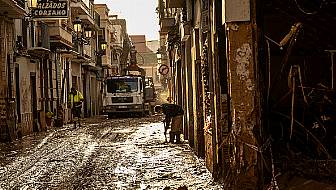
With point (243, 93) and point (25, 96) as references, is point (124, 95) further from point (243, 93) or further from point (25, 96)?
point (243, 93)

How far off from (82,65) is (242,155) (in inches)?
1656

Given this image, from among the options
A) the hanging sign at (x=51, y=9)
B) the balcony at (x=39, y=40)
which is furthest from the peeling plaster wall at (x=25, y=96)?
the hanging sign at (x=51, y=9)

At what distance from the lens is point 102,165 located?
1395 centimetres

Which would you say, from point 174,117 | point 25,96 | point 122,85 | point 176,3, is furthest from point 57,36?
point 174,117

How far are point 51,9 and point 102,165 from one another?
15943mm

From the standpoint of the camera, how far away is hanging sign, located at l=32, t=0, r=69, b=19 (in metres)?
28.3

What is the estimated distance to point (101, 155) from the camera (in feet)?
52.9

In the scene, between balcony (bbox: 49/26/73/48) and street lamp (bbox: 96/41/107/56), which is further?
street lamp (bbox: 96/41/107/56)

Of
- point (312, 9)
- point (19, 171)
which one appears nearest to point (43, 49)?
point (19, 171)

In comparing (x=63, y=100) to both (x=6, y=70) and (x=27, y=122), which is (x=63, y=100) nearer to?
(x=27, y=122)

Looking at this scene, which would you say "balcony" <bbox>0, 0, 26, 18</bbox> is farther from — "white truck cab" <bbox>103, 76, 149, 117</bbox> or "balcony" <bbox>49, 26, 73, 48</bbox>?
"white truck cab" <bbox>103, 76, 149, 117</bbox>

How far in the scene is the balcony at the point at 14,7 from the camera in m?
22.7

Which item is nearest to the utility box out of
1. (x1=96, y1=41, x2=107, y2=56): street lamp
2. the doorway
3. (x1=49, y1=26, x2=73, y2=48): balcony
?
the doorway

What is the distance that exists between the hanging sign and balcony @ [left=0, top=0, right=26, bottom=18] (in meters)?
2.30
